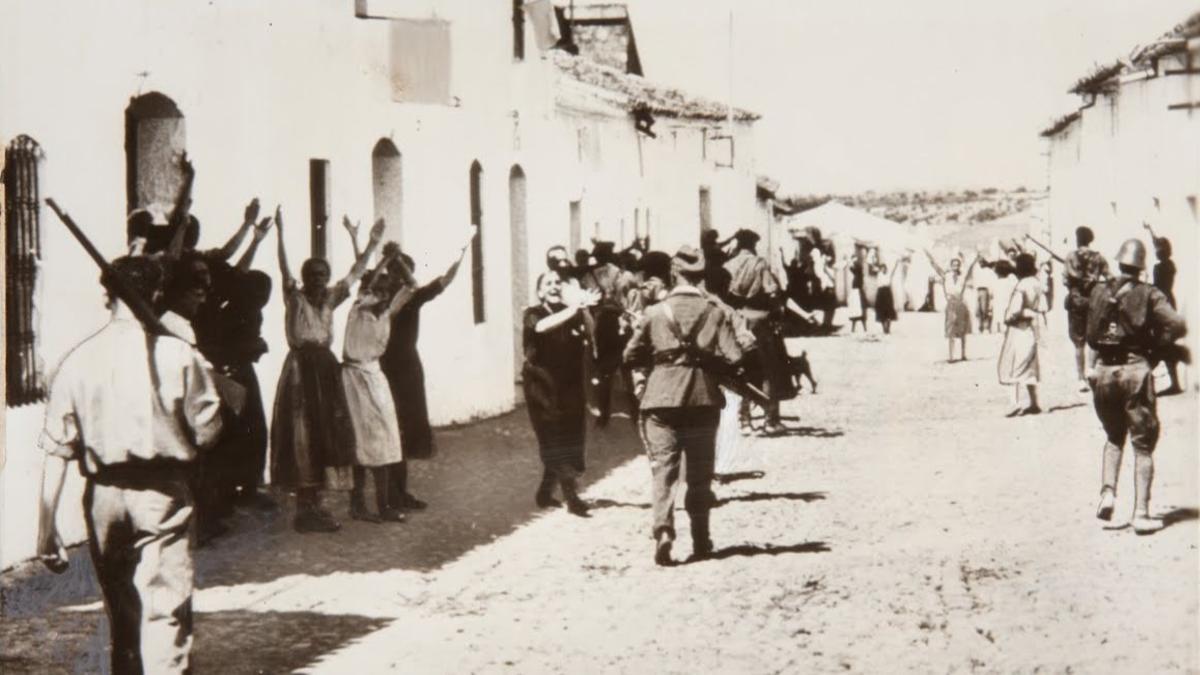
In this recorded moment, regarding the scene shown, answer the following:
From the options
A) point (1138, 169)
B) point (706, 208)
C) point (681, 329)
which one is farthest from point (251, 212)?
point (706, 208)

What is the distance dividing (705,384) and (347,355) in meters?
2.09

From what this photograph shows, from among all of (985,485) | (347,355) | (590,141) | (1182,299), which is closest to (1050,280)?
(590,141)

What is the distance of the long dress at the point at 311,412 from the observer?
392 inches

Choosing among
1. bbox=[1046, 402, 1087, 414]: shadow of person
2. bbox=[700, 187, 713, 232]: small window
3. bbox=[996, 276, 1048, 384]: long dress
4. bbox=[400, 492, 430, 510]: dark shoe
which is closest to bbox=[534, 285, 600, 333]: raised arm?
bbox=[400, 492, 430, 510]: dark shoe

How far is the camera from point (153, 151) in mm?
9406

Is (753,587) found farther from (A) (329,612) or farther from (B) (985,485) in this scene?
(B) (985,485)

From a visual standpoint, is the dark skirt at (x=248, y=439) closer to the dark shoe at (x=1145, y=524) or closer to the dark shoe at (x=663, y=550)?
the dark shoe at (x=663, y=550)

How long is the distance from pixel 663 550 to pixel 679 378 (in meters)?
0.86

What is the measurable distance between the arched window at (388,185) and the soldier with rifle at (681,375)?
5.82 feet

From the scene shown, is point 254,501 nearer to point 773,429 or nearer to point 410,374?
point 410,374

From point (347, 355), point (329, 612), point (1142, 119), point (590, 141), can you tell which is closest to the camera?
point (329, 612)

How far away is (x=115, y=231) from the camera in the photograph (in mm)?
8883

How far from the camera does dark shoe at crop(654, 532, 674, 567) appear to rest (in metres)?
9.41

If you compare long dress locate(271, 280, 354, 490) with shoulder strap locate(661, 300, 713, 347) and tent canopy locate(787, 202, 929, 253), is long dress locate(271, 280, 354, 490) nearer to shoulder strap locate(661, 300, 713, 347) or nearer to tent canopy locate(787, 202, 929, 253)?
shoulder strap locate(661, 300, 713, 347)
